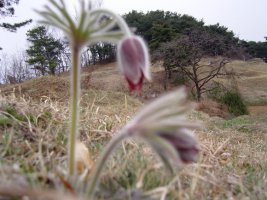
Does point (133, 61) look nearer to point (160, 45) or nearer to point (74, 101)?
point (74, 101)

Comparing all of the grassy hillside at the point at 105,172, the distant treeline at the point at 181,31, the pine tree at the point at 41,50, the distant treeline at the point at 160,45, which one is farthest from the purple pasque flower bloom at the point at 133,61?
the pine tree at the point at 41,50

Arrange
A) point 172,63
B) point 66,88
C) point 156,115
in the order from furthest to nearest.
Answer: point 172,63, point 66,88, point 156,115

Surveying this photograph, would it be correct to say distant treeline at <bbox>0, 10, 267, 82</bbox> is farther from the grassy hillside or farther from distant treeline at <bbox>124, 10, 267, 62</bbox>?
the grassy hillside

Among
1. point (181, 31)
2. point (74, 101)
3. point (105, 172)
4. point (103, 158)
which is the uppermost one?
point (181, 31)

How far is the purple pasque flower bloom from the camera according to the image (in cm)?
102

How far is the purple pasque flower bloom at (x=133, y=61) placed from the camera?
102 centimetres

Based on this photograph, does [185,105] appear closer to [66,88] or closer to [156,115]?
[156,115]

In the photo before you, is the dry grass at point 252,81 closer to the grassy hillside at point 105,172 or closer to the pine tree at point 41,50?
the pine tree at point 41,50

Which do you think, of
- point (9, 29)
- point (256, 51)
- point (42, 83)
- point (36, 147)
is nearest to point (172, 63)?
point (9, 29)

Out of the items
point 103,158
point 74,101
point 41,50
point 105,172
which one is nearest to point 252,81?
point 41,50

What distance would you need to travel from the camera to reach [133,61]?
1029 mm

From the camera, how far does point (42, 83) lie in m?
13.2

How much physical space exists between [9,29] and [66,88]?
836 centimetres

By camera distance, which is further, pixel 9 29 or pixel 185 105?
pixel 9 29
